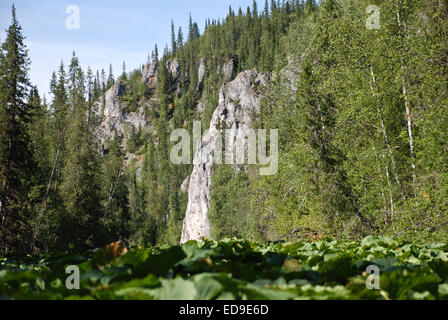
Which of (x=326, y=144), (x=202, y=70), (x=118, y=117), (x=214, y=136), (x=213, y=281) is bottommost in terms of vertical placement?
(x=213, y=281)

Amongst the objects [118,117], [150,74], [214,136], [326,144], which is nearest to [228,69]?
[214,136]

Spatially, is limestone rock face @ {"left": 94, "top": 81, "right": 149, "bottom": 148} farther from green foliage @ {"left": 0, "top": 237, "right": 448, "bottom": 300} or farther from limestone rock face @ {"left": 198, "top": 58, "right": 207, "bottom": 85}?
green foliage @ {"left": 0, "top": 237, "right": 448, "bottom": 300}

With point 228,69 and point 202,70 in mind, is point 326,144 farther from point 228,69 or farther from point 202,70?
point 202,70

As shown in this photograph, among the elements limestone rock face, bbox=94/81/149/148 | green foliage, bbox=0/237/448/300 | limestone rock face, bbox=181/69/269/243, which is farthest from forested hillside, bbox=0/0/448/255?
limestone rock face, bbox=94/81/149/148

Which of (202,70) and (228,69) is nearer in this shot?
(228,69)

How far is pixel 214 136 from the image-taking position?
242 feet

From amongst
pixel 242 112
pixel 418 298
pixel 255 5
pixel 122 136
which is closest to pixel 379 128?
pixel 418 298

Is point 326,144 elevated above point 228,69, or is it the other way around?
point 228,69

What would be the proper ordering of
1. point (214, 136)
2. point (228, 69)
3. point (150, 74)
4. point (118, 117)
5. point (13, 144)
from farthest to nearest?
point (150, 74) < point (118, 117) < point (228, 69) < point (214, 136) < point (13, 144)

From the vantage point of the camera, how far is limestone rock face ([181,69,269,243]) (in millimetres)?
65812

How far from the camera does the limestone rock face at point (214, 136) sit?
65.8m

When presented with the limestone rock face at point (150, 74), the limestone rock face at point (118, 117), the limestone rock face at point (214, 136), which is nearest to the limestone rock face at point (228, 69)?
the limestone rock face at point (214, 136)

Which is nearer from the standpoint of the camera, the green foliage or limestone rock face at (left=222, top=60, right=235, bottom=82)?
the green foliage

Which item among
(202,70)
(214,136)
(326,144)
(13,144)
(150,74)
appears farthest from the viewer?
(150,74)
